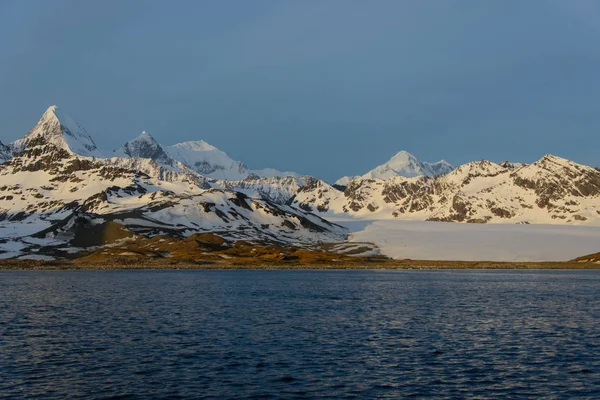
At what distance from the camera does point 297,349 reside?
58094 millimetres

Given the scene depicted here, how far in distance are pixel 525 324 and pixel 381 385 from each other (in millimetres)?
38863

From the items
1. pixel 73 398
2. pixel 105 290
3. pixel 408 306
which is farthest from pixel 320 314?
pixel 105 290

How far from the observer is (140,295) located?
118 meters

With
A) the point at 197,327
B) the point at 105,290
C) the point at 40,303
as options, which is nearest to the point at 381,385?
the point at 197,327

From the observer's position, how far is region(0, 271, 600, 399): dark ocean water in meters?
43.3

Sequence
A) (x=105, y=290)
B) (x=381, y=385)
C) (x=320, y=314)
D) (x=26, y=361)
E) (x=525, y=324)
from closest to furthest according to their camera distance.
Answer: (x=381, y=385) < (x=26, y=361) < (x=525, y=324) < (x=320, y=314) < (x=105, y=290)

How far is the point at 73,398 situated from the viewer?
40.3 m

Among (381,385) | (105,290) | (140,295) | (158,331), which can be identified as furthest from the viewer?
(105,290)

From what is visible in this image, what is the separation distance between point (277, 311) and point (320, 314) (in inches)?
281

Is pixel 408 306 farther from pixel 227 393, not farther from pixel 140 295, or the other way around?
pixel 227 393

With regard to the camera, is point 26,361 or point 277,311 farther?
point 277,311

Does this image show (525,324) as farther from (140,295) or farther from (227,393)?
(140,295)

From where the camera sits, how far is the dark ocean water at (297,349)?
43.3m

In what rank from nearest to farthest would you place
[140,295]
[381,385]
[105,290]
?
A: [381,385] → [140,295] → [105,290]
